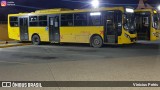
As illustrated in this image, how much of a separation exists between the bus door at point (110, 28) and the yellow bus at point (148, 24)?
4.75 meters

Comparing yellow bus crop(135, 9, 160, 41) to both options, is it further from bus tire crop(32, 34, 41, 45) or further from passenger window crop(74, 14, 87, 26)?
bus tire crop(32, 34, 41, 45)

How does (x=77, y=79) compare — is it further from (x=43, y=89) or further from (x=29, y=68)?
(x=29, y=68)

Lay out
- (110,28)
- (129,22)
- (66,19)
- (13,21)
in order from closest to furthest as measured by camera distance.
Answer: (110,28) → (129,22) → (66,19) → (13,21)

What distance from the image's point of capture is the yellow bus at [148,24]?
24312 millimetres

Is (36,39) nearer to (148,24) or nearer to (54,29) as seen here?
(54,29)

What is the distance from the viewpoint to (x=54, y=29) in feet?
80.6

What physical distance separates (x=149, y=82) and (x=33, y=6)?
63679 millimetres

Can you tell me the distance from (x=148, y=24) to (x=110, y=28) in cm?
498

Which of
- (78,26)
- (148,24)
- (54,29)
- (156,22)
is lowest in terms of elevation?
(54,29)

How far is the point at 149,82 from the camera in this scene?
877cm

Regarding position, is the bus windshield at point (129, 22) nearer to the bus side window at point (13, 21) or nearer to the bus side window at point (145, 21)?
the bus side window at point (145, 21)

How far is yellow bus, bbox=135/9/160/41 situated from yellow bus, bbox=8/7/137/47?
279 cm

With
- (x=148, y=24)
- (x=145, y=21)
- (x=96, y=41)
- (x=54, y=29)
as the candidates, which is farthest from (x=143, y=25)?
(x=54, y=29)

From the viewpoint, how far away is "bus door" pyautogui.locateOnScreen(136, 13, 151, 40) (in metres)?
24.6
